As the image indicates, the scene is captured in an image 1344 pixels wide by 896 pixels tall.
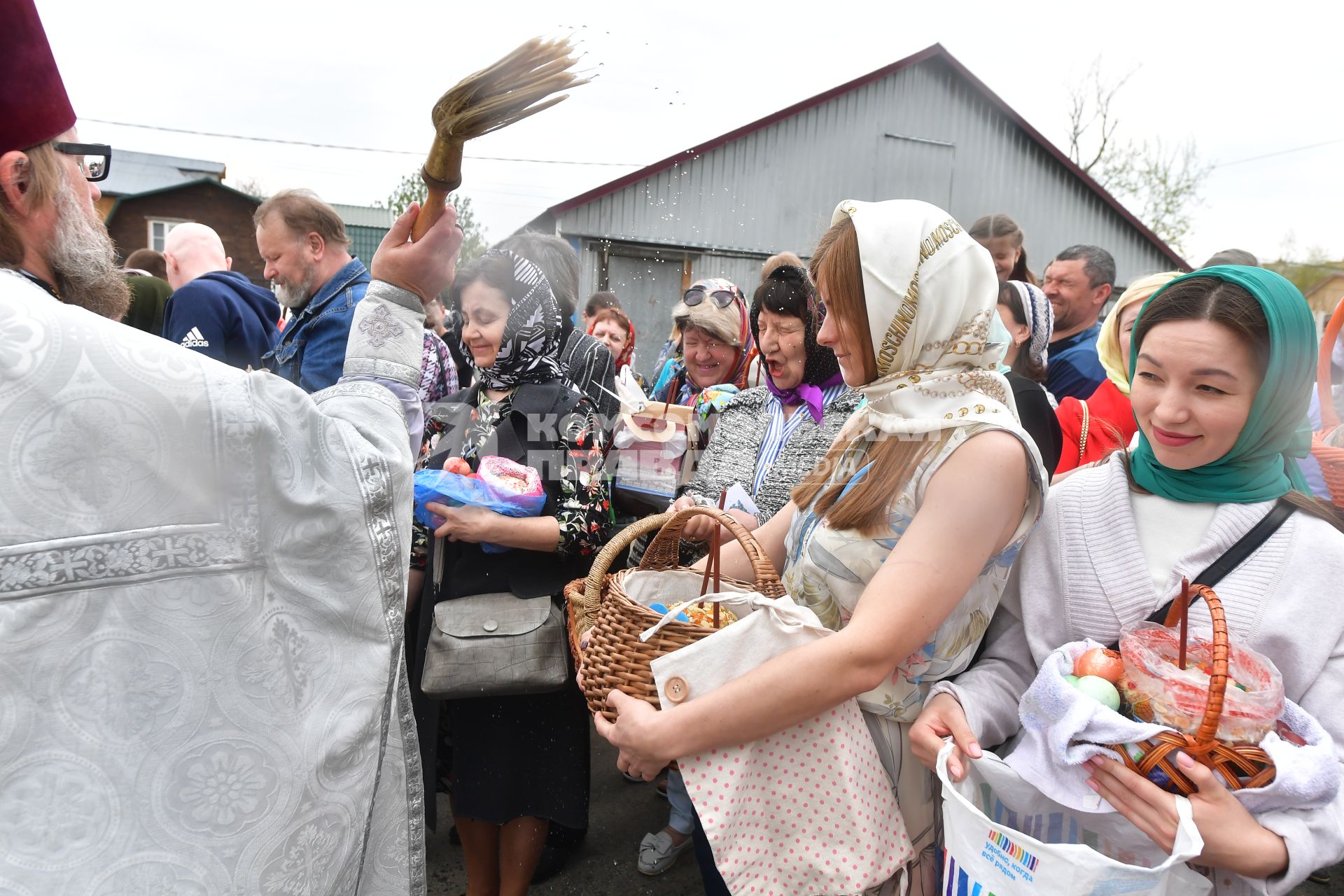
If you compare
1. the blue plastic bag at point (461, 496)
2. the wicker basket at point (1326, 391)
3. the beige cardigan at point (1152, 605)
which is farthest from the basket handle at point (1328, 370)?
the blue plastic bag at point (461, 496)

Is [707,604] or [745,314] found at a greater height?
[745,314]

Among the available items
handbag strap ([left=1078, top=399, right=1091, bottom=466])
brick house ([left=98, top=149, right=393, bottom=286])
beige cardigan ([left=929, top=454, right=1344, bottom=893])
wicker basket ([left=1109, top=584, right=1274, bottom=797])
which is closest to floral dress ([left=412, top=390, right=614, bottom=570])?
beige cardigan ([left=929, top=454, right=1344, bottom=893])

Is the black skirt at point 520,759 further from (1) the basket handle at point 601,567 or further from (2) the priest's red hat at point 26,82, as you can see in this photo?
(2) the priest's red hat at point 26,82

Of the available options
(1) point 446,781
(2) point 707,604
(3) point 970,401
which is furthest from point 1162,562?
(1) point 446,781

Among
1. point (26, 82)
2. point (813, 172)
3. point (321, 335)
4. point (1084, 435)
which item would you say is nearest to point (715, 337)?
point (1084, 435)

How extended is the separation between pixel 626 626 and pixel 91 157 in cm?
132

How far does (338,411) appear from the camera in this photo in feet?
4.77

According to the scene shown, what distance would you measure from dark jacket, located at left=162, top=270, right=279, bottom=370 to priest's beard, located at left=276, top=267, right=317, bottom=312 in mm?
504

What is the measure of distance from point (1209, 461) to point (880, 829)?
924 millimetres

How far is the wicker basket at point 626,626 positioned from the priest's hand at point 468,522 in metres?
0.71

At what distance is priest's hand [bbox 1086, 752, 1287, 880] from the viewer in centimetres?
111

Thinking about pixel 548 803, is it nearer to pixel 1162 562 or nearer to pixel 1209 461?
pixel 1162 562

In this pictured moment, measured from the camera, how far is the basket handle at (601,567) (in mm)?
1660

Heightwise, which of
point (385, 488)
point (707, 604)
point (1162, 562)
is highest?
point (385, 488)
